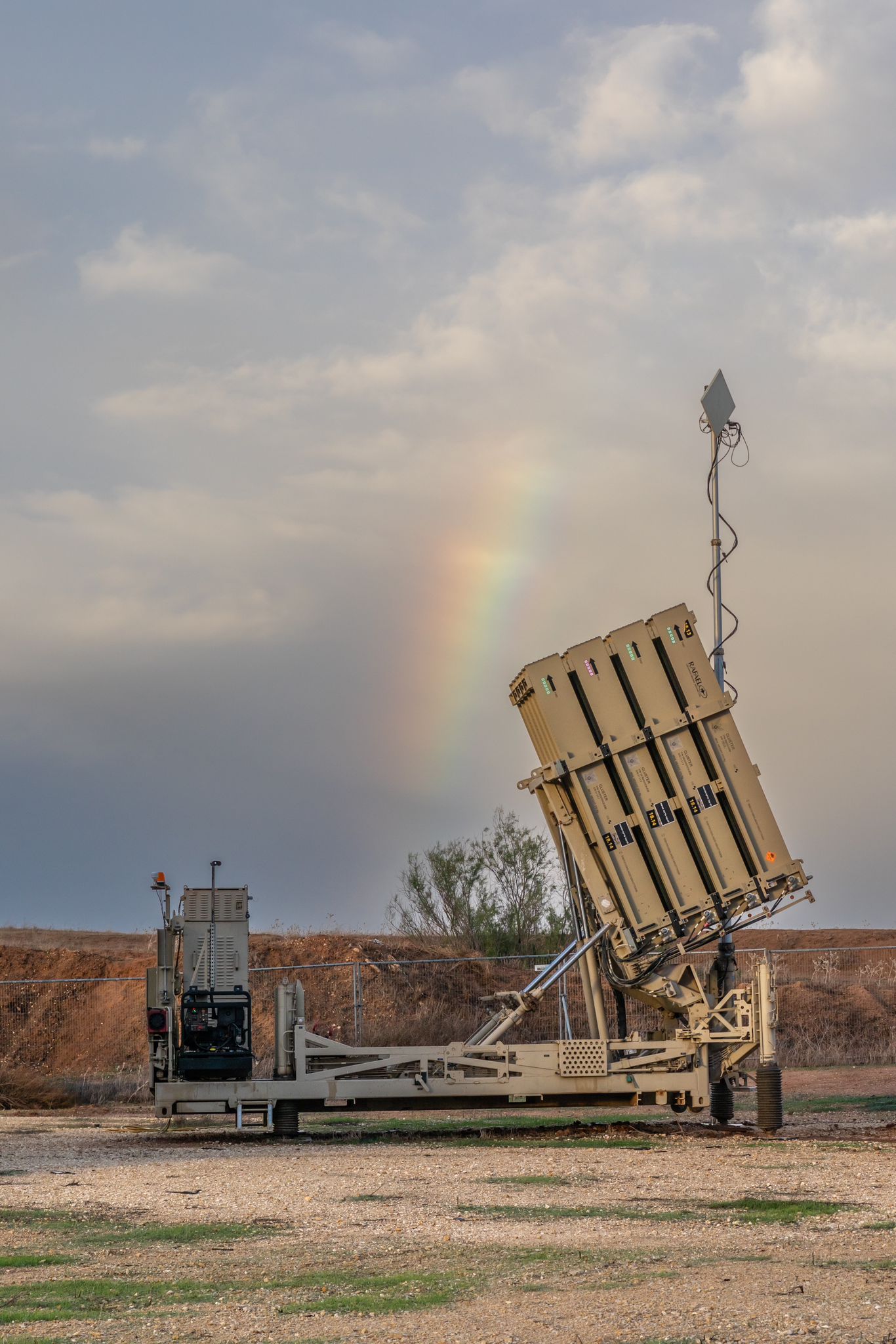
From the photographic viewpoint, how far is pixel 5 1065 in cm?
3406

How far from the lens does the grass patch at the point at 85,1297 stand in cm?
659

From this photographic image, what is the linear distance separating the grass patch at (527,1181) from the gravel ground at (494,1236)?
0.04m

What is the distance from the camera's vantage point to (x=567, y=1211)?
9.91m

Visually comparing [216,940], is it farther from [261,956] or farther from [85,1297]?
[261,956]

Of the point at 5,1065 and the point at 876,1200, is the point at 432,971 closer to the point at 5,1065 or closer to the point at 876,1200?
the point at 5,1065

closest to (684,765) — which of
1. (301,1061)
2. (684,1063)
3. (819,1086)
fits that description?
(684,1063)

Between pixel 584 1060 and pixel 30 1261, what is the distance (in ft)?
27.3

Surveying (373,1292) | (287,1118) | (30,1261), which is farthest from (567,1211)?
(287,1118)

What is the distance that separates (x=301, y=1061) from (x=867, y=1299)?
31.3 ft

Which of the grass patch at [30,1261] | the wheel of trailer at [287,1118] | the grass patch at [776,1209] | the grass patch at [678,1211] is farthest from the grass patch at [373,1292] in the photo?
the wheel of trailer at [287,1118]

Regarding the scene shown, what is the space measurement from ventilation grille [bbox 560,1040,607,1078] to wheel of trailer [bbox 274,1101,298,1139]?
9.16 feet

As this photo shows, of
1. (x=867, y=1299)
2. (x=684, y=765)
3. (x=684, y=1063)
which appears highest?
(x=684, y=765)

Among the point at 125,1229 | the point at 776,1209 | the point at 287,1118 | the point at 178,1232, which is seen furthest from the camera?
the point at 287,1118

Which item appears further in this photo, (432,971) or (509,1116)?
(432,971)
